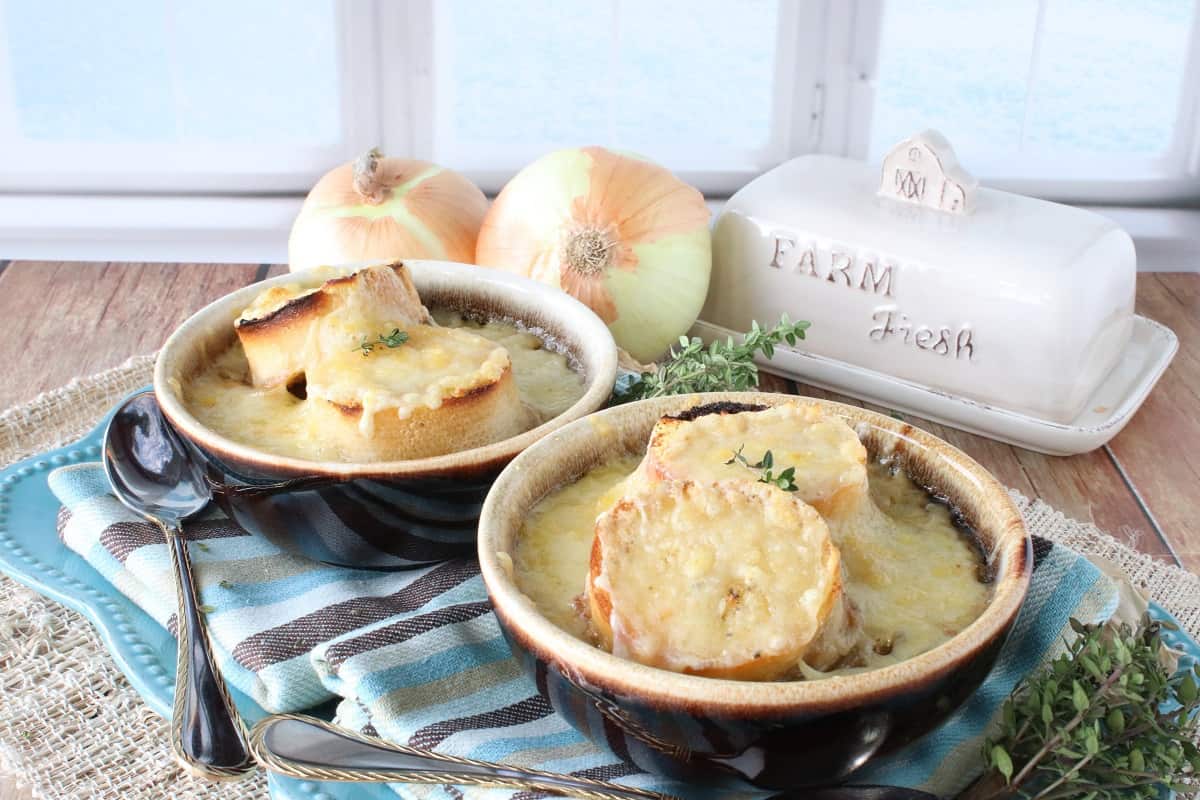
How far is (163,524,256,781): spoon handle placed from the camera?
1.04 meters

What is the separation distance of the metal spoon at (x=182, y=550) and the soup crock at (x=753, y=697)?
28 centimetres

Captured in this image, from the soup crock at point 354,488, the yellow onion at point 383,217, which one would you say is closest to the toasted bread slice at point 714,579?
the soup crock at point 354,488

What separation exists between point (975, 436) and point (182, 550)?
1.10 metres

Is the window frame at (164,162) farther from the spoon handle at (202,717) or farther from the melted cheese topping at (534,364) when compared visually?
the spoon handle at (202,717)

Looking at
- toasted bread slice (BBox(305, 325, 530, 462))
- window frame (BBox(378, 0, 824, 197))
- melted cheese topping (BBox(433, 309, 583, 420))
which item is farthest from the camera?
window frame (BBox(378, 0, 824, 197))

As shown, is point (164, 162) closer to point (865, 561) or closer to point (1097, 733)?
point (865, 561)

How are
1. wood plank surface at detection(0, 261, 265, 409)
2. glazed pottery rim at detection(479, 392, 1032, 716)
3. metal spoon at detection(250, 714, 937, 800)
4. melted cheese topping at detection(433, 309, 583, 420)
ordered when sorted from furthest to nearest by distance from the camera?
wood plank surface at detection(0, 261, 265, 409) → melted cheese topping at detection(433, 309, 583, 420) → metal spoon at detection(250, 714, 937, 800) → glazed pottery rim at detection(479, 392, 1032, 716)

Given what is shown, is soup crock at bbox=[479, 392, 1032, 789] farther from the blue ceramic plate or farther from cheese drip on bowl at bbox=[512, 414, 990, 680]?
the blue ceramic plate

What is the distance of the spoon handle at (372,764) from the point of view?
0.95m

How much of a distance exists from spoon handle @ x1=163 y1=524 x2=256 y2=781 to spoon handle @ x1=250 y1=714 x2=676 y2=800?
4 cm

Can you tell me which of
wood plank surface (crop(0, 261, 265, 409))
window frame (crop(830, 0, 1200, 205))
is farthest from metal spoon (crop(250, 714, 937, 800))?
window frame (crop(830, 0, 1200, 205))

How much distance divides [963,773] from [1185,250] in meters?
1.83

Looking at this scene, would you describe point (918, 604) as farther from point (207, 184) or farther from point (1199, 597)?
point (207, 184)

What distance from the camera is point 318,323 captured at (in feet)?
4.16
